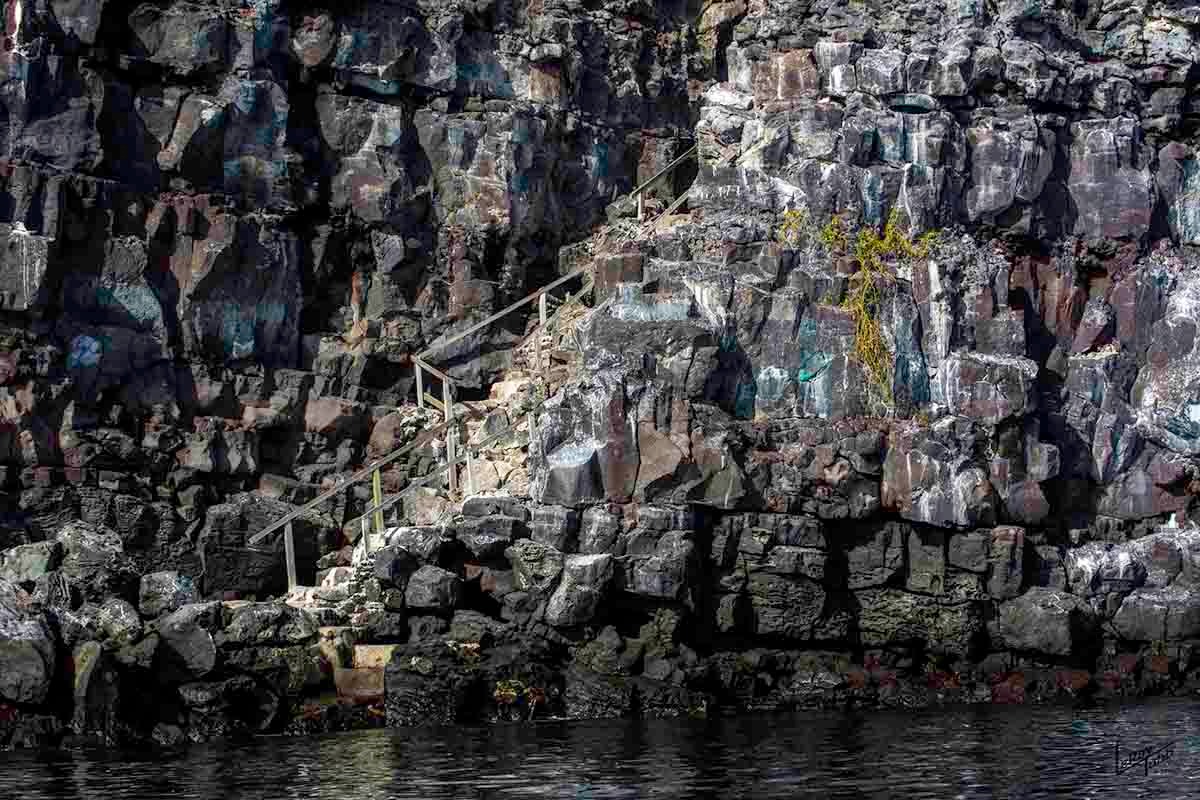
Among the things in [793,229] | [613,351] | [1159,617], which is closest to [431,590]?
[613,351]

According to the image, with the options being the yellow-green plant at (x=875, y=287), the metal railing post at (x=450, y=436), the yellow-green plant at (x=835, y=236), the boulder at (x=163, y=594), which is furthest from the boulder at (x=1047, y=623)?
the boulder at (x=163, y=594)

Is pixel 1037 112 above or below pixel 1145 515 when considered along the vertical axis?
above

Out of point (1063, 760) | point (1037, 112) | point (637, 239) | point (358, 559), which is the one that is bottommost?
point (1063, 760)

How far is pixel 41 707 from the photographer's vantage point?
35656 millimetres

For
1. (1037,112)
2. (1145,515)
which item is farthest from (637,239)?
(1145,515)

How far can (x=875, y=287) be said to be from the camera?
46031mm

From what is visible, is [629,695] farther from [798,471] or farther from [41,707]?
[41,707]

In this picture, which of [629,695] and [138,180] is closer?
[629,695]

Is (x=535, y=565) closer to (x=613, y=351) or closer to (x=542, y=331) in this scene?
(x=613, y=351)

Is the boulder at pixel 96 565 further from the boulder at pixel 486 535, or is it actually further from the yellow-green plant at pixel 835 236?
the yellow-green plant at pixel 835 236

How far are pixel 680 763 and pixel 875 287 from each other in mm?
17342

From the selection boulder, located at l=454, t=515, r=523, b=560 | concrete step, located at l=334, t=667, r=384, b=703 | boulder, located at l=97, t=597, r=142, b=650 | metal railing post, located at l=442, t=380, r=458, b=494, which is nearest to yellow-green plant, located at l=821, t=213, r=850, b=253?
metal railing post, located at l=442, t=380, r=458, b=494

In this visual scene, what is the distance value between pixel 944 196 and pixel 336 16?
16469mm

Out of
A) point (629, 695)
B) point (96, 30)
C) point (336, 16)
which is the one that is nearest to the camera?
point (629, 695)
